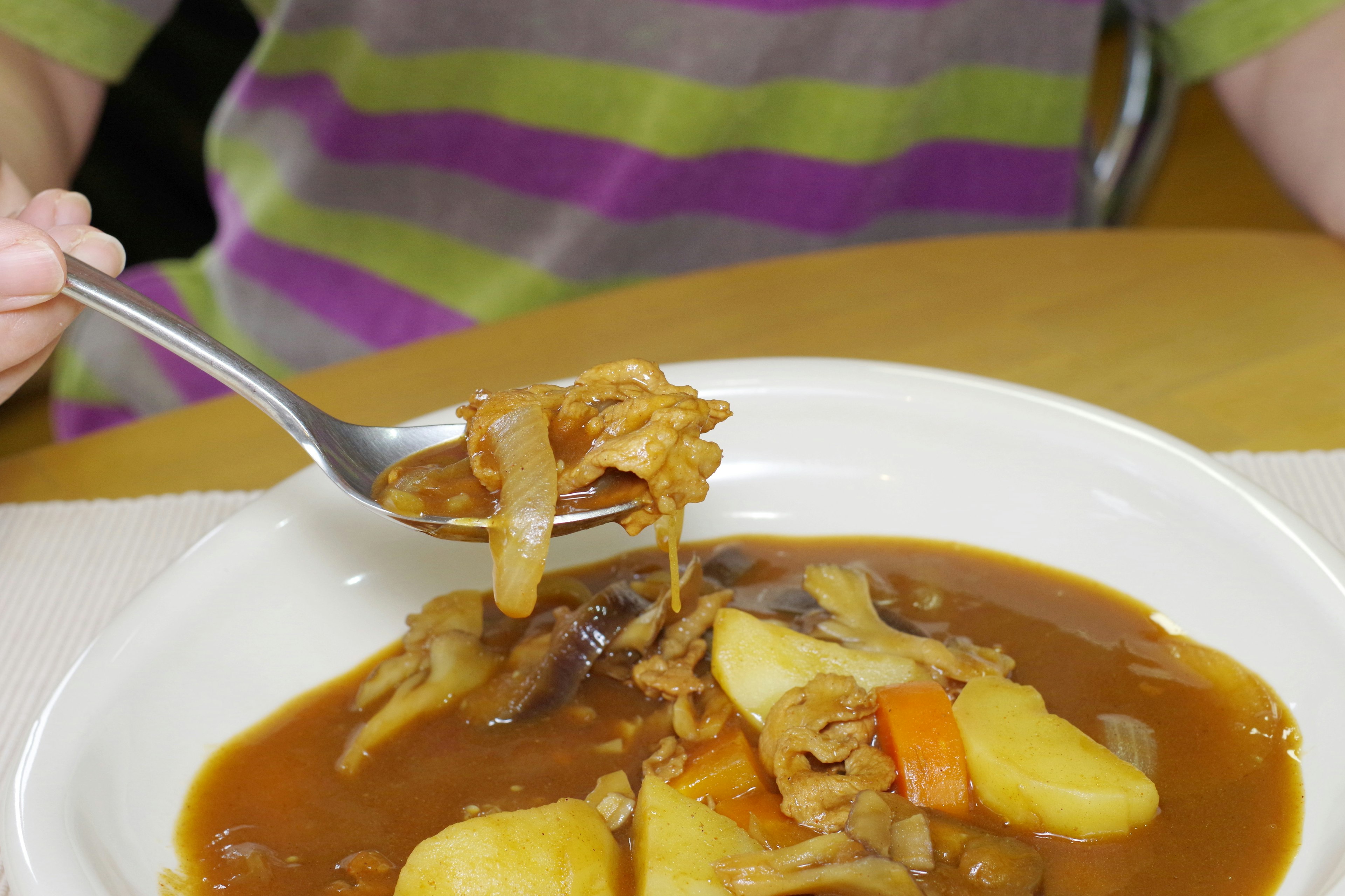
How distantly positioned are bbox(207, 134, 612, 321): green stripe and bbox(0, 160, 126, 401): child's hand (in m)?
0.94

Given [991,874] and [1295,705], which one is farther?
[1295,705]

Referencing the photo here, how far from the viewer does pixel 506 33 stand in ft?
8.01

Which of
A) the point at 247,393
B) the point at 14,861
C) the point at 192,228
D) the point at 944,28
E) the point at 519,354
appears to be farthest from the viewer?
the point at 192,228

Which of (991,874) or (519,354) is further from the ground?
(991,874)

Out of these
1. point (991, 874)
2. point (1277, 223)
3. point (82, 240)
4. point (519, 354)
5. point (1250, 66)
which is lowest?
point (1277, 223)

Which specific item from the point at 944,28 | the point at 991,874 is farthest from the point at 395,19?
the point at 991,874

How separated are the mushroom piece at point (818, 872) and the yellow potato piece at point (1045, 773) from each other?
16 cm

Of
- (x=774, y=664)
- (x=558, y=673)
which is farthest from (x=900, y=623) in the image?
(x=558, y=673)

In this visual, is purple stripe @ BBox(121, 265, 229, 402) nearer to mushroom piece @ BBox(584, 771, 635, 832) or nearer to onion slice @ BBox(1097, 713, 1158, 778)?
mushroom piece @ BBox(584, 771, 635, 832)

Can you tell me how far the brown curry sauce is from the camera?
43.4 inches

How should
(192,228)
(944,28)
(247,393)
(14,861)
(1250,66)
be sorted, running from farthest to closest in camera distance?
(192,228) → (944,28) → (1250,66) → (247,393) → (14,861)

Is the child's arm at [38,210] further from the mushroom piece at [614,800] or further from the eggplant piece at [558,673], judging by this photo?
the mushroom piece at [614,800]

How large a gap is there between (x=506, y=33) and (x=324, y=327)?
0.73 meters

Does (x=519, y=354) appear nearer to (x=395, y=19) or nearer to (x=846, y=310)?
(x=846, y=310)
